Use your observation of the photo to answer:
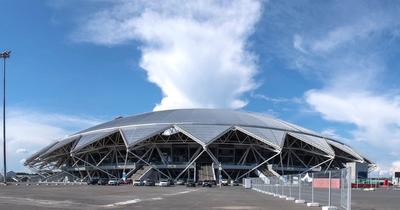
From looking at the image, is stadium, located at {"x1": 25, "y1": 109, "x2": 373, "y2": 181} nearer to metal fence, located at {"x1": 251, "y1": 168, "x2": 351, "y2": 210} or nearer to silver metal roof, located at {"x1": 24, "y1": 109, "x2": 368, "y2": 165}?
silver metal roof, located at {"x1": 24, "y1": 109, "x2": 368, "y2": 165}

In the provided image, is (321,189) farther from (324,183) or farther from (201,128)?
(201,128)

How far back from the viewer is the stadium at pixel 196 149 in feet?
351

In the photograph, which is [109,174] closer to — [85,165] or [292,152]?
[85,165]

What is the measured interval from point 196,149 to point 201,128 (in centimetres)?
659

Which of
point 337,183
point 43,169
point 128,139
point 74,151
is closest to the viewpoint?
point 337,183

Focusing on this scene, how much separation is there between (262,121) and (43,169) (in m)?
55.1

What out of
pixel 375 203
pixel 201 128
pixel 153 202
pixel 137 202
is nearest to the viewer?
pixel 137 202

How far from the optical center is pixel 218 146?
112m

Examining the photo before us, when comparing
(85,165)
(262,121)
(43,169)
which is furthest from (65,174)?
(262,121)

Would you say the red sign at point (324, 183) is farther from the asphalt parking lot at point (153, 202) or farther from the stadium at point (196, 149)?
the stadium at point (196, 149)

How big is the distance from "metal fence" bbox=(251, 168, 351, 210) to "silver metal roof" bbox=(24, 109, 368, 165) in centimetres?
6748

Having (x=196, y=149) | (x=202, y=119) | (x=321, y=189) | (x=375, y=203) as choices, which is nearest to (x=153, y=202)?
(x=321, y=189)

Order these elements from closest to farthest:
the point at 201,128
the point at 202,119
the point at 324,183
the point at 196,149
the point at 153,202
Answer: the point at 324,183, the point at 153,202, the point at 201,128, the point at 196,149, the point at 202,119

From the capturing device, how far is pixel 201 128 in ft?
357
